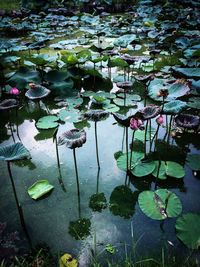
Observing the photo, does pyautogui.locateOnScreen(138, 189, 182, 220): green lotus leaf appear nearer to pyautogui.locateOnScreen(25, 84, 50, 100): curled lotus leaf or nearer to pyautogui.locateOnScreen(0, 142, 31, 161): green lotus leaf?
pyautogui.locateOnScreen(0, 142, 31, 161): green lotus leaf

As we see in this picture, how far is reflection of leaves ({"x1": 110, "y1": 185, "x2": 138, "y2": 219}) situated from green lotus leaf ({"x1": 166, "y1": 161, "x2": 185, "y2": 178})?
1.35ft

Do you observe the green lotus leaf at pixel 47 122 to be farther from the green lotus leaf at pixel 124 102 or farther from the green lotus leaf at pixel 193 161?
the green lotus leaf at pixel 193 161

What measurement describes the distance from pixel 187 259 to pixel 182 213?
0.48 m

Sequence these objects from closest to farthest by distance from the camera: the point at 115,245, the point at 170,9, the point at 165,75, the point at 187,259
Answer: the point at 187,259 → the point at 115,245 → the point at 165,75 → the point at 170,9

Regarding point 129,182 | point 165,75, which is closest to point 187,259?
point 129,182

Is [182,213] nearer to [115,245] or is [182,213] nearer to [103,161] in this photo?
[115,245]

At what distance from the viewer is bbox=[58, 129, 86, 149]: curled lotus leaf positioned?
2285 millimetres

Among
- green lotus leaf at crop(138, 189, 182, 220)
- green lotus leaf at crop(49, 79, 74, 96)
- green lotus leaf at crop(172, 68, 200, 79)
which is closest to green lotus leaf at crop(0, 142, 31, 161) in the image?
green lotus leaf at crop(138, 189, 182, 220)

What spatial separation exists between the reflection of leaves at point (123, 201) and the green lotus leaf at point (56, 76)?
8.38ft

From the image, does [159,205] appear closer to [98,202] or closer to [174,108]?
[98,202]

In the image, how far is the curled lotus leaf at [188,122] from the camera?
8.99 ft

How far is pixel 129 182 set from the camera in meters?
2.73

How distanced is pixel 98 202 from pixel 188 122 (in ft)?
4.08

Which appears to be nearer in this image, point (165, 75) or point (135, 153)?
point (135, 153)
